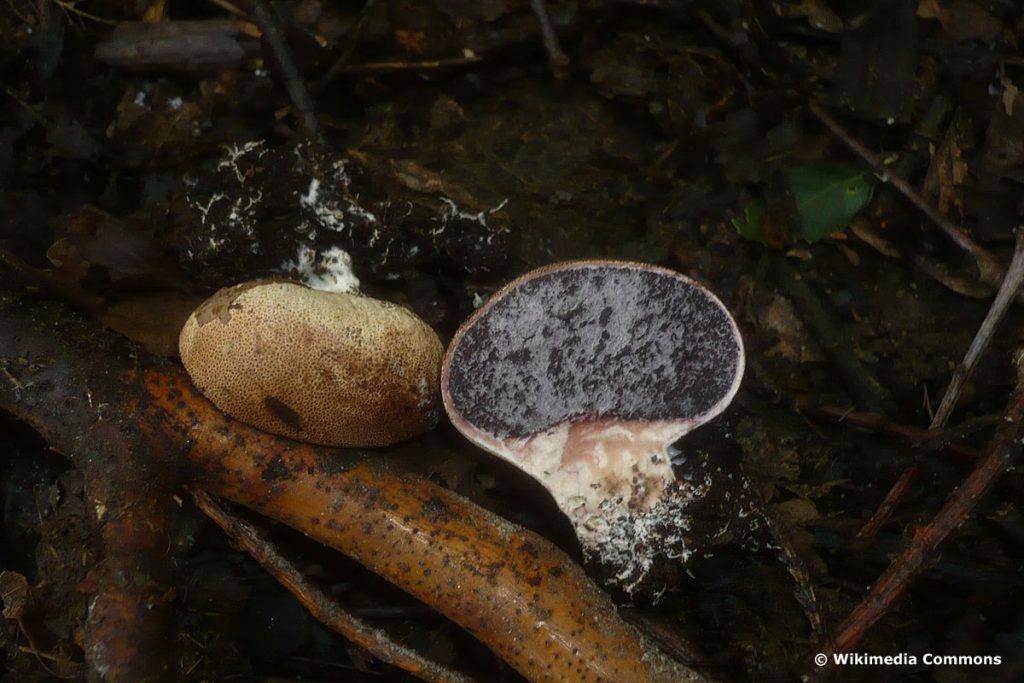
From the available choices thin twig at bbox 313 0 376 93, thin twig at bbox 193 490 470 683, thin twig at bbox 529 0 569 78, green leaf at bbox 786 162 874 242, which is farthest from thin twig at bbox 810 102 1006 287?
thin twig at bbox 193 490 470 683

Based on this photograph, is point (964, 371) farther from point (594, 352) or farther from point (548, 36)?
point (548, 36)

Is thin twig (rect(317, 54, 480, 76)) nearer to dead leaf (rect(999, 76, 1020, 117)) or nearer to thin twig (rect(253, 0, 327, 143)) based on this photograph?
thin twig (rect(253, 0, 327, 143))

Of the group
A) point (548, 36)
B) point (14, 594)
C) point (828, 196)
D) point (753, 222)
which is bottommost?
point (14, 594)

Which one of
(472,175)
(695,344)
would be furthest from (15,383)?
(695,344)

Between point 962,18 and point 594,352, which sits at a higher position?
point 962,18

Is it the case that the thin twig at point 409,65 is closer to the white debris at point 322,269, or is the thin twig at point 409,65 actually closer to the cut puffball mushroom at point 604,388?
the white debris at point 322,269

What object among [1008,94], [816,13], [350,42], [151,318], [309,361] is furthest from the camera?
[350,42]

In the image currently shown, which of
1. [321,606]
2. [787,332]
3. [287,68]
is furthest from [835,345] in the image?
[287,68]

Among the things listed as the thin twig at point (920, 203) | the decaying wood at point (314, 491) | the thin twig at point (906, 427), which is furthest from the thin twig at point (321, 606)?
the thin twig at point (920, 203)
